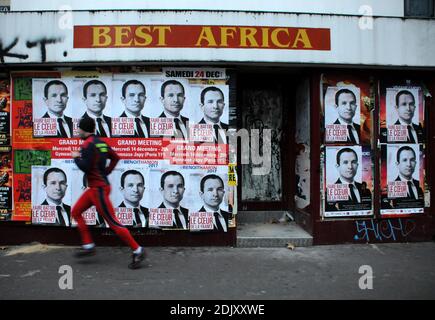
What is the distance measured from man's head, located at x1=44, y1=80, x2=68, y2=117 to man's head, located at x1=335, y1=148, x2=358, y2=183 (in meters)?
4.67

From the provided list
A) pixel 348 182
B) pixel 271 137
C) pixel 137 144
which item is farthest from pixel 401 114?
pixel 137 144

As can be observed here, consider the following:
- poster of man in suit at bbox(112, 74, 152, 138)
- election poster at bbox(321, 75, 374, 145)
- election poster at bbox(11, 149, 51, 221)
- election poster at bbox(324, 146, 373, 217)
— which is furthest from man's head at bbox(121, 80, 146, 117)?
election poster at bbox(324, 146, 373, 217)

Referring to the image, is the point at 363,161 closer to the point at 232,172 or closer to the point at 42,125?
the point at 232,172

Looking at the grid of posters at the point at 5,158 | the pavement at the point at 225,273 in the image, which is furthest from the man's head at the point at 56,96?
the pavement at the point at 225,273

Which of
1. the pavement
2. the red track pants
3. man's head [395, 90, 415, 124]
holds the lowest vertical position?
the pavement

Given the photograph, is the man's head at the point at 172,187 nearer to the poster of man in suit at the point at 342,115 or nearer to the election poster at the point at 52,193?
the election poster at the point at 52,193

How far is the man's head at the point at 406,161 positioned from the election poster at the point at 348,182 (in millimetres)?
546

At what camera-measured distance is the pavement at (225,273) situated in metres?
4.52

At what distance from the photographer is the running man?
512cm

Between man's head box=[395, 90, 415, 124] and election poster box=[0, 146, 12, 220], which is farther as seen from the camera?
man's head box=[395, 90, 415, 124]

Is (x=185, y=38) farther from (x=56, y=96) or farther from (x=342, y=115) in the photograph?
(x=342, y=115)

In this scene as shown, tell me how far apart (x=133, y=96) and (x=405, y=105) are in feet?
15.3

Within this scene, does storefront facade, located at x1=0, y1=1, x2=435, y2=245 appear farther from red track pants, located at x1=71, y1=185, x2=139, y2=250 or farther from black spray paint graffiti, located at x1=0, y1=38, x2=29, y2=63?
red track pants, located at x1=71, y1=185, x2=139, y2=250

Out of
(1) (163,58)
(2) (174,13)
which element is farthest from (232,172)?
(2) (174,13)
